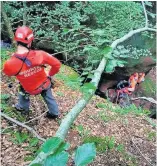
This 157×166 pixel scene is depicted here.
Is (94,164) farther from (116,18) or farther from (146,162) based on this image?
(116,18)

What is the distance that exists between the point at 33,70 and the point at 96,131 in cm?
183

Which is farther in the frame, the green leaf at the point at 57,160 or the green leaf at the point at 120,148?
the green leaf at the point at 120,148

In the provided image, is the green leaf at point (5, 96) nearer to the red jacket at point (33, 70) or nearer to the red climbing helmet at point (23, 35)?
the red jacket at point (33, 70)

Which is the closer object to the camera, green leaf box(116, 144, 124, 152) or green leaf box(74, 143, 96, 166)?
green leaf box(74, 143, 96, 166)

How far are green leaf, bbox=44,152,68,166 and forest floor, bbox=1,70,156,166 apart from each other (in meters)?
3.27

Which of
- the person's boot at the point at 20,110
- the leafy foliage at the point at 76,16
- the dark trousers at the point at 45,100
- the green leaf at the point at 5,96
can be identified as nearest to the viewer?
the dark trousers at the point at 45,100

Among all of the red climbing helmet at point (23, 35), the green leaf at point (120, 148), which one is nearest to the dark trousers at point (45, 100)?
the red climbing helmet at point (23, 35)

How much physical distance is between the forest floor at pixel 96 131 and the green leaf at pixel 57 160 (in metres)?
3.27

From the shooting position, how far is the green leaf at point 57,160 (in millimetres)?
762

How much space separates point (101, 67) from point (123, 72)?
28.9 feet

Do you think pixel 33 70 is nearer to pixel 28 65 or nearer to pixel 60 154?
pixel 28 65

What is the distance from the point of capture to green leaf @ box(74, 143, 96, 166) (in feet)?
2.53

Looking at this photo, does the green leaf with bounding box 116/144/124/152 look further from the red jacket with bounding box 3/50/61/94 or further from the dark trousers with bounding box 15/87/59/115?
the red jacket with bounding box 3/50/61/94

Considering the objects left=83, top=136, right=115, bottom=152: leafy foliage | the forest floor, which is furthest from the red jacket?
left=83, top=136, right=115, bottom=152: leafy foliage
